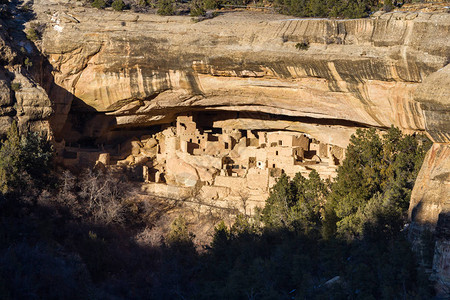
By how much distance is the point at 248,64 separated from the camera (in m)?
24.4

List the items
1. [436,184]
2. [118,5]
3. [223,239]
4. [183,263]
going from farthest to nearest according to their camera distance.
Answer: [118,5], [223,239], [183,263], [436,184]

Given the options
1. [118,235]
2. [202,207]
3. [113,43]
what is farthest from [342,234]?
[113,43]

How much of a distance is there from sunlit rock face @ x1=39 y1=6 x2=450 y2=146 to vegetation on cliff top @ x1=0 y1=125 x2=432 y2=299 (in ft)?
5.97

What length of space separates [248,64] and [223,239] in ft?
20.0

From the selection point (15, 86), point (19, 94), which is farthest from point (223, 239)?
point (15, 86)

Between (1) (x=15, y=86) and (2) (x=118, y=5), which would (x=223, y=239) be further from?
(2) (x=118, y=5)

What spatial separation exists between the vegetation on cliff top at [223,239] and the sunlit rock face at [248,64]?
5.97 ft

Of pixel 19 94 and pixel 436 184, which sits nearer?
pixel 436 184

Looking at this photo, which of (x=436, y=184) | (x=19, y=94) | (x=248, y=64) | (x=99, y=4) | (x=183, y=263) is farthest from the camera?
(x=99, y=4)

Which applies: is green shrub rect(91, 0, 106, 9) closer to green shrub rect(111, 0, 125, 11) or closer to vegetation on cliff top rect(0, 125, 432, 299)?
Result: green shrub rect(111, 0, 125, 11)

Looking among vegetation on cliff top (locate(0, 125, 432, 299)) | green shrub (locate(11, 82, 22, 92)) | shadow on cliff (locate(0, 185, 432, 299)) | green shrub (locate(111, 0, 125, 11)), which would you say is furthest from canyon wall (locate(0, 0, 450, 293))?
shadow on cliff (locate(0, 185, 432, 299))

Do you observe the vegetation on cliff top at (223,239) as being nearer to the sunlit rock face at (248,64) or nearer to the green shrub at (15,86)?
the green shrub at (15,86)

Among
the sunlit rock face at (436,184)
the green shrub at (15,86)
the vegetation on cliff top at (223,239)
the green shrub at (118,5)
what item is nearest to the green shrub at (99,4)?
the green shrub at (118,5)

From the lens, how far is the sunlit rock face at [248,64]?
21688 millimetres
